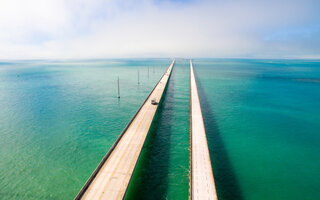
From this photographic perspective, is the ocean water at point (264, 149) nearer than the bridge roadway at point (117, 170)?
No

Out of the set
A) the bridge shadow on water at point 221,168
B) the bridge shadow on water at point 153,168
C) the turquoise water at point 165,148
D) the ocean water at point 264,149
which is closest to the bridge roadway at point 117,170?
the bridge shadow on water at point 153,168

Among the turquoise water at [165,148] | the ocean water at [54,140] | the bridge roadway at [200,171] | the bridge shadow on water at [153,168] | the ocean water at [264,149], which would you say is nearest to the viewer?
the bridge roadway at [200,171]

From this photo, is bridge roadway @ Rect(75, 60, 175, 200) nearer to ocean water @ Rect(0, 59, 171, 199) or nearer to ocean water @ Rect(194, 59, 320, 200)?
ocean water @ Rect(0, 59, 171, 199)

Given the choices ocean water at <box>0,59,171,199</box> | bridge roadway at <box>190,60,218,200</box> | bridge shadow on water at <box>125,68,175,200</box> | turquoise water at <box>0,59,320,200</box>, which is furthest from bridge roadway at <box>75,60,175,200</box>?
bridge roadway at <box>190,60,218,200</box>

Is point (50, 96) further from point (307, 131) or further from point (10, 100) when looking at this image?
point (307, 131)

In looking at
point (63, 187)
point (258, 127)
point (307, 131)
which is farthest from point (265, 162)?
point (63, 187)

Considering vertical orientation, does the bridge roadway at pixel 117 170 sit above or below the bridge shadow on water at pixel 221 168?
above

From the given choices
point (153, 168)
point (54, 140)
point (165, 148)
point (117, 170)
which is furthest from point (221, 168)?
point (54, 140)

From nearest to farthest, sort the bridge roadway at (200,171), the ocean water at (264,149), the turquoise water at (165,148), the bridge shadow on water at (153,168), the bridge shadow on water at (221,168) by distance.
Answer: the bridge roadway at (200,171), the bridge shadow on water at (153,168), the bridge shadow on water at (221,168), the turquoise water at (165,148), the ocean water at (264,149)

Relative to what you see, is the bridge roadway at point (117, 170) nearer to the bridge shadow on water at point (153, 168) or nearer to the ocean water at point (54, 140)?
the bridge shadow on water at point (153, 168)
